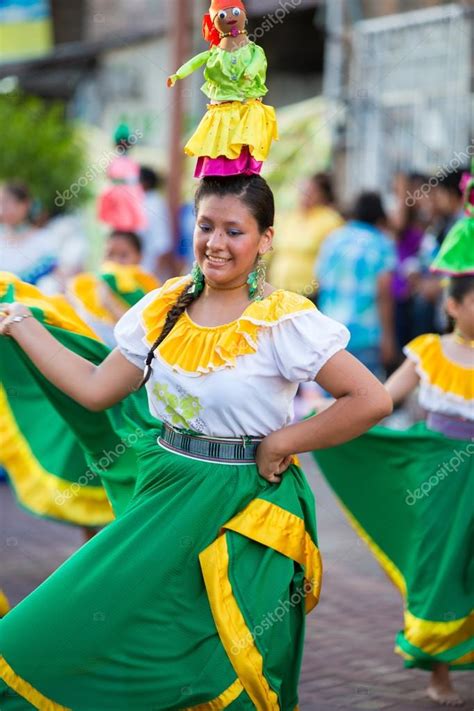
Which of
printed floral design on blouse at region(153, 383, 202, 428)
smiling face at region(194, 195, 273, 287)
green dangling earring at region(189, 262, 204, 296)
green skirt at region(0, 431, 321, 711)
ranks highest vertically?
smiling face at region(194, 195, 273, 287)

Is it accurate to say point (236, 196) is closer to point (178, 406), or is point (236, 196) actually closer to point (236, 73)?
point (236, 73)

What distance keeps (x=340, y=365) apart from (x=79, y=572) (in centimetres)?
88

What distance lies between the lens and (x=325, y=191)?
1018cm

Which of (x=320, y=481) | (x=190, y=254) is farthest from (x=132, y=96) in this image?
(x=320, y=481)

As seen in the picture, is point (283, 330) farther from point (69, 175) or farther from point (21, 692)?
point (69, 175)

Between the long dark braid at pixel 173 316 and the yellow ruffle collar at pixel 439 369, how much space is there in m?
1.53

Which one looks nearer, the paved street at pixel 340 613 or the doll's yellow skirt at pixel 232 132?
the doll's yellow skirt at pixel 232 132

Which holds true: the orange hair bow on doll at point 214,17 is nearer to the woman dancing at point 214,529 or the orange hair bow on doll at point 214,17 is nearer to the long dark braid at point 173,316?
the woman dancing at point 214,529

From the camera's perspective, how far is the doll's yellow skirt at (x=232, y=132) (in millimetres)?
3254

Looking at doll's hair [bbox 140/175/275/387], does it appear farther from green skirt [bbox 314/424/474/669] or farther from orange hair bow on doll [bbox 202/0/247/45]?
green skirt [bbox 314/424/474/669]

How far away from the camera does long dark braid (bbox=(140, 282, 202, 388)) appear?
340 cm

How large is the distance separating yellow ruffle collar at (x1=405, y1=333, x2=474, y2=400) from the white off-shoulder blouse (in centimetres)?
146

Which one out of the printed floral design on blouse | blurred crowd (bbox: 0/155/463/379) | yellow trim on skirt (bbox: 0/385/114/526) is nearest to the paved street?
yellow trim on skirt (bbox: 0/385/114/526)

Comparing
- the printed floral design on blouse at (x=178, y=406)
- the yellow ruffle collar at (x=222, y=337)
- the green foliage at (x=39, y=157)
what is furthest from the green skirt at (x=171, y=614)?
the green foliage at (x=39, y=157)
